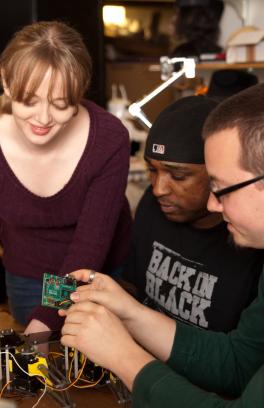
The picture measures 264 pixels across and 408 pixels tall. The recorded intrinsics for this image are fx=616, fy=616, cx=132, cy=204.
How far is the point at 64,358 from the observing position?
1267 millimetres

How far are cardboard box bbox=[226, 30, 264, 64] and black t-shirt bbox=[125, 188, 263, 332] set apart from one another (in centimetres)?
142

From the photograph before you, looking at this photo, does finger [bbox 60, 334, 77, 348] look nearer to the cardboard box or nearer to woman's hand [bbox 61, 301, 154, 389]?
woman's hand [bbox 61, 301, 154, 389]

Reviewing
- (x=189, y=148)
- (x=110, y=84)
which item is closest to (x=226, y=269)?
(x=189, y=148)

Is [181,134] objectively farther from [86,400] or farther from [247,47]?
[247,47]

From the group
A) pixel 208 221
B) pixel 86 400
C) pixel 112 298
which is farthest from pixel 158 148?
pixel 86 400

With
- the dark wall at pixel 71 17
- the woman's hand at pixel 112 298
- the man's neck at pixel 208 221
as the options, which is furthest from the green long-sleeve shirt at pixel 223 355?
the dark wall at pixel 71 17

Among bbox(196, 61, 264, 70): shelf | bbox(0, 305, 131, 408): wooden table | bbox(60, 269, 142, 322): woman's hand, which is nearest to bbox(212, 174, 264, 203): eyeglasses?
bbox(60, 269, 142, 322): woman's hand

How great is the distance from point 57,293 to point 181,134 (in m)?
0.53

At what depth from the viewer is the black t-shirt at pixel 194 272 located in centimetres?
149

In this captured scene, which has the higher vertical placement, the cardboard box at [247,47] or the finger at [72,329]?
the cardboard box at [247,47]

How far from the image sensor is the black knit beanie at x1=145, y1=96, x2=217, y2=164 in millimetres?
1522

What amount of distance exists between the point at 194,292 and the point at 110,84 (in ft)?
8.63

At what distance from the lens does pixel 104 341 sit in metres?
1.10

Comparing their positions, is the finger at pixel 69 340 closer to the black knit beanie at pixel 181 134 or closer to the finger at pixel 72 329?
the finger at pixel 72 329
